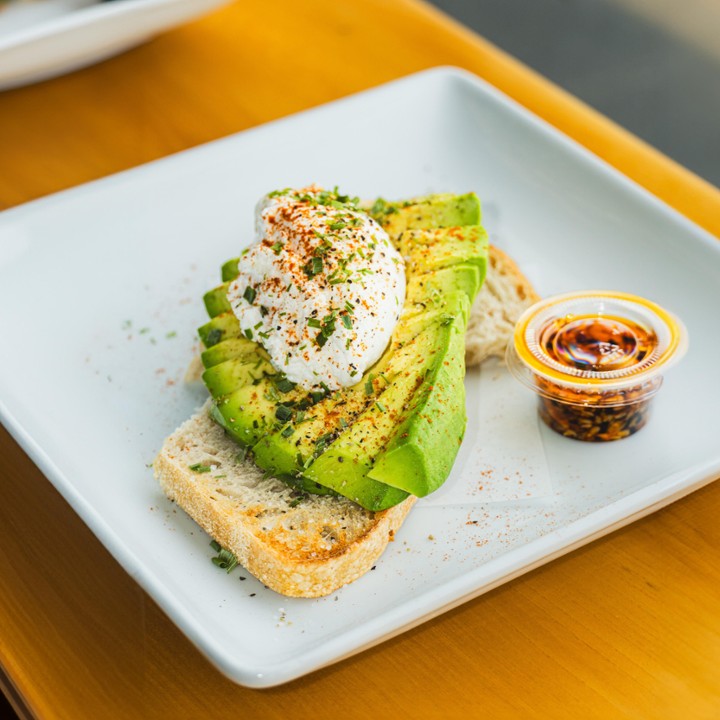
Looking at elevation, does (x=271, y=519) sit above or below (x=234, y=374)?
below

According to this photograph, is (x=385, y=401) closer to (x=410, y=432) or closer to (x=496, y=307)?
(x=410, y=432)

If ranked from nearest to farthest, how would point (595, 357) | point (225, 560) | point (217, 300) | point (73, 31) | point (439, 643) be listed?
1. point (439, 643)
2. point (225, 560)
3. point (595, 357)
4. point (217, 300)
5. point (73, 31)

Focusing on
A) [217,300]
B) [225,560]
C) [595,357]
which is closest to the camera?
[225,560]

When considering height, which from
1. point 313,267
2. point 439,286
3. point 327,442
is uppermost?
point 313,267

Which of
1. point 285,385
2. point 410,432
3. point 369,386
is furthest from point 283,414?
point 410,432

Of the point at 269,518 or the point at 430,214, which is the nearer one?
the point at 269,518

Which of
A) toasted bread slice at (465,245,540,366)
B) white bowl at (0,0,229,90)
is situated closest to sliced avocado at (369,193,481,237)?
toasted bread slice at (465,245,540,366)

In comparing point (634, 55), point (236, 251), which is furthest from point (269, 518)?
point (634, 55)

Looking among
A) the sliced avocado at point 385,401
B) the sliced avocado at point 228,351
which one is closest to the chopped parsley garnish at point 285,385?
the sliced avocado at point 385,401
